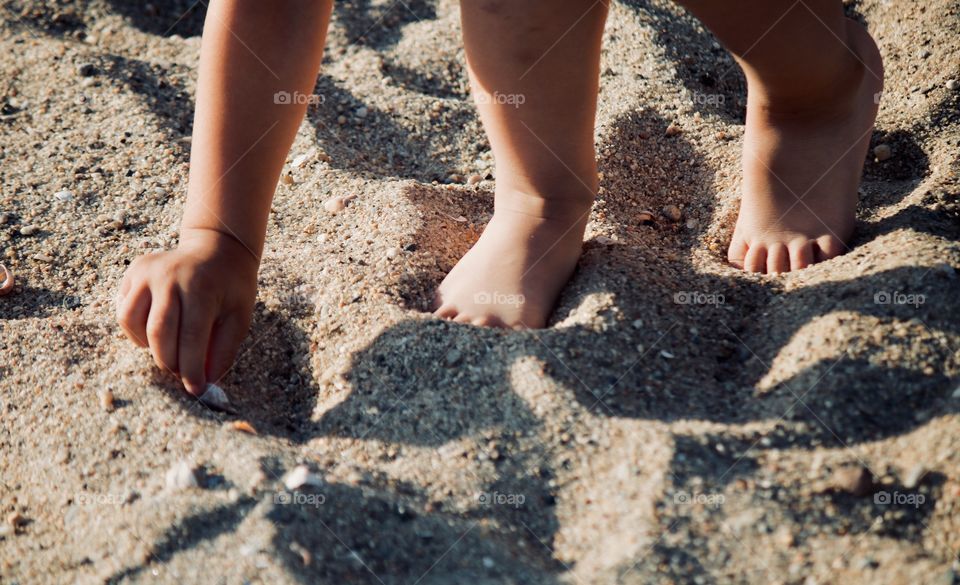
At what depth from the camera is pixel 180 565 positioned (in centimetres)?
115

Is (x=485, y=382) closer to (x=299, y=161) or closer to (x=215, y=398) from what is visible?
(x=215, y=398)

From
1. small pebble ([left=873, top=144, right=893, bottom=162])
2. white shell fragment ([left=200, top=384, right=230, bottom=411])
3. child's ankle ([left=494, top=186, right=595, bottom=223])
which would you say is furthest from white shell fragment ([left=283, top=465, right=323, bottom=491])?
small pebble ([left=873, top=144, right=893, bottom=162])

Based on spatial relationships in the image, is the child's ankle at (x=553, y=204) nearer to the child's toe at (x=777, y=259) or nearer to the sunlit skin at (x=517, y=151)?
the sunlit skin at (x=517, y=151)

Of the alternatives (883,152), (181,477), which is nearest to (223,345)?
(181,477)

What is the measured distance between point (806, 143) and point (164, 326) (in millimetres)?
1345

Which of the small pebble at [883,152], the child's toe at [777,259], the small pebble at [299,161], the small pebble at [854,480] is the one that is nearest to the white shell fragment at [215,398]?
the small pebble at [299,161]

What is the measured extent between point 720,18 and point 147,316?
1175 mm

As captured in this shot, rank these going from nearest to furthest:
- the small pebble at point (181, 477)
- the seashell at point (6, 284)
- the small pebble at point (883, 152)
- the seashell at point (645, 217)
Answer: the small pebble at point (181, 477), the seashell at point (6, 284), the seashell at point (645, 217), the small pebble at point (883, 152)

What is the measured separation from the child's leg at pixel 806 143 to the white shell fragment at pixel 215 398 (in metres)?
1.08

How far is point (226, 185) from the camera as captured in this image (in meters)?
1.52

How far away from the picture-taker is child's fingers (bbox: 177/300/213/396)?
145 cm

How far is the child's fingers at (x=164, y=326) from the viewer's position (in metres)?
1.44

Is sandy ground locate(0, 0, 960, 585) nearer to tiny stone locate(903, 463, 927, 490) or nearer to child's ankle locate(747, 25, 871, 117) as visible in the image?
tiny stone locate(903, 463, 927, 490)

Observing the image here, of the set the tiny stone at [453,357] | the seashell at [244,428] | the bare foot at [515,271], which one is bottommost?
the seashell at [244,428]
